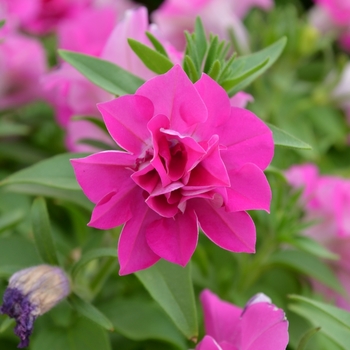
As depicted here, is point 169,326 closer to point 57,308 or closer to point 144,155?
point 57,308

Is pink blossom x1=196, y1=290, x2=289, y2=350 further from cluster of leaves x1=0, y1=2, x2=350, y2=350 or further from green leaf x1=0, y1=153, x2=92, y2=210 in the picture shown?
green leaf x1=0, y1=153, x2=92, y2=210

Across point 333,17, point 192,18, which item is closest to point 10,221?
point 192,18

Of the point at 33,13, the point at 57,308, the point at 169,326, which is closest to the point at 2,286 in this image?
the point at 57,308

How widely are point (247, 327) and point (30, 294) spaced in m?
0.18

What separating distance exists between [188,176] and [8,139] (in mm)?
573

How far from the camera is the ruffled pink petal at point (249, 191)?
0.39 metres

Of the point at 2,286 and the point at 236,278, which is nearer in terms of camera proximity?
the point at 2,286

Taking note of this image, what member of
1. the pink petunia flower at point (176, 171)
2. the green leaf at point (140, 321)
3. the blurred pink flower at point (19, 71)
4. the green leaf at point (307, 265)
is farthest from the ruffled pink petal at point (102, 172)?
the blurred pink flower at point (19, 71)

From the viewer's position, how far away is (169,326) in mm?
601

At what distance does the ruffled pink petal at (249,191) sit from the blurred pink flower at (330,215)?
0.37 meters

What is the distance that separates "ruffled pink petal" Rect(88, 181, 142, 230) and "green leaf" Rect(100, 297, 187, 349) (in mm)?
207

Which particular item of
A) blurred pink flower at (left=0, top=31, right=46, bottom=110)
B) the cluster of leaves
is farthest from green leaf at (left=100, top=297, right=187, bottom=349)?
blurred pink flower at (left=0, top=31, right=46, bottom=110)

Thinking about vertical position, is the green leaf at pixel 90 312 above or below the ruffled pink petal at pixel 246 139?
below

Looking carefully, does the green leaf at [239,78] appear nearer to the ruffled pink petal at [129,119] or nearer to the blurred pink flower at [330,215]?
the ruffled pink petal at [129,119]
